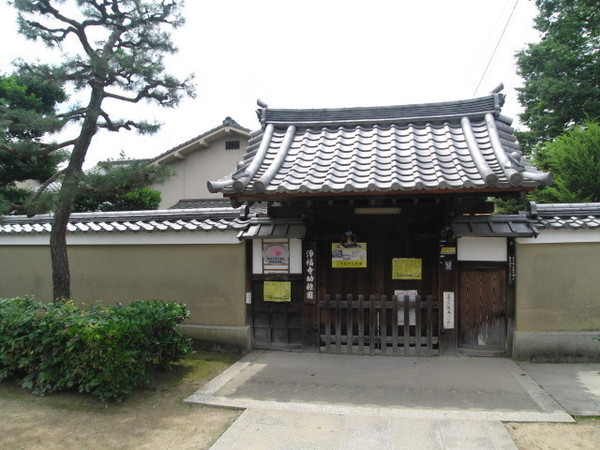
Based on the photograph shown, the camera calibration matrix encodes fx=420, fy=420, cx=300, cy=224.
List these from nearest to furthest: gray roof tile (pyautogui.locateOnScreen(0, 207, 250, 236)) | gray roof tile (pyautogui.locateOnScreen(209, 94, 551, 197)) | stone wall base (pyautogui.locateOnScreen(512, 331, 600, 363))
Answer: gray roof tile (pyautogui.locateOnScreen(209, 94, 551, 197)) < stone wall base (pyautogui.locateOnScreen(512, 331, 600, 363)) < gray roof tile (pyautogui.locateOnScreen(0, 207, 250, 236))

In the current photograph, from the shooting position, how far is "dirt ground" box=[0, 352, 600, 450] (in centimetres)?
483

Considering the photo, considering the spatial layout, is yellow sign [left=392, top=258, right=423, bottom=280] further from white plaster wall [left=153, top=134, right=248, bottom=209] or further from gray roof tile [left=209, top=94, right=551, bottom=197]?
white plaster wall [left=153, top=134, right=248, bottom=209]

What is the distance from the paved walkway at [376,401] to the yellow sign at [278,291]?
1.17m

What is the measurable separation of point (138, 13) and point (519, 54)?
2477 cm

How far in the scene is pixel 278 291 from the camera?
8.49 metres

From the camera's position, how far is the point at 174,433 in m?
5.12

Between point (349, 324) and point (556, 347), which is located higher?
A: point (349, 324)

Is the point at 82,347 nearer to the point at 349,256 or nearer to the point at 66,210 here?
the point at 66,210

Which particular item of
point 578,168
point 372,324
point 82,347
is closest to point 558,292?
point 372,324

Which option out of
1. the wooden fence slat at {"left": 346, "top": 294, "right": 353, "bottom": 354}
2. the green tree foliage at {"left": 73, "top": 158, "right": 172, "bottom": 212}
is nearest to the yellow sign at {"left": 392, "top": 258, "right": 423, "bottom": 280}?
the wooden fence slat at {"left": 346, "top": 294, "right": 353, "bottom": 354}

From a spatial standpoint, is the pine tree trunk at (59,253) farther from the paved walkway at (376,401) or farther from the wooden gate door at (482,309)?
the wooden gate door at (482,309)

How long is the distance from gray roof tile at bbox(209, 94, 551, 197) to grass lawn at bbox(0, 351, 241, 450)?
3.13 m

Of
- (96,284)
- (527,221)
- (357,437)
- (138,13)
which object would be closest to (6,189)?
(96,284)

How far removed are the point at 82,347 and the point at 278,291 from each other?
12.2 ft
